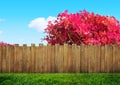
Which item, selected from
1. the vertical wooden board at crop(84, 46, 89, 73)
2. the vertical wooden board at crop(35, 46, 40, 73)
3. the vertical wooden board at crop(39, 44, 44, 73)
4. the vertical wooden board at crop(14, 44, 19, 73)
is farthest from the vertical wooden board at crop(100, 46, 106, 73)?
the vertical wooden board at crop(14, 44, 19, 73)

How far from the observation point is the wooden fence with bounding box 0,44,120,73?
894 inches

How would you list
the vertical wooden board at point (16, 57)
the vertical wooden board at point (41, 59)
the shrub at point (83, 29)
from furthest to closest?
the shrub at point (83, 29) → the vertical wooden board at point (16, 57) → the vertical wooden board at point (41, 59)

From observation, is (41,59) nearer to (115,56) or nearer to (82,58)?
(82,58)

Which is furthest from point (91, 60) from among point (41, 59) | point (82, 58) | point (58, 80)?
point (58, 80)

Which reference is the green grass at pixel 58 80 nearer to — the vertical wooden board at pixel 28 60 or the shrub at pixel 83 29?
the vertical wooden board at pixel 28 60

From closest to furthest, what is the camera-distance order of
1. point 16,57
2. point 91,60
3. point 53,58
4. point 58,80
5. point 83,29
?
point 58,80, point 53,58, point 16,57, point 91,60, point 83,29

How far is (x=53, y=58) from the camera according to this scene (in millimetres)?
22734

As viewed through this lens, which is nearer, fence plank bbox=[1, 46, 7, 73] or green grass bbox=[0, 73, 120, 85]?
green grass bbox=[0, 73, 120, 85]

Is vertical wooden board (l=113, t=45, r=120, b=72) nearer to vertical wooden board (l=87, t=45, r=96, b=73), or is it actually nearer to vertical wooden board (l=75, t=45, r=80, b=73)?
vertical wooden board (l=87, t=45, r=96, b=73)

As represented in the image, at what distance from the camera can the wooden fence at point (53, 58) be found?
2272cm

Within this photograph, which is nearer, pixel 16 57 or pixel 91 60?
pixel 16 57

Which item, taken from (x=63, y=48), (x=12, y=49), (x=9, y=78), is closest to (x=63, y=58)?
(x=63, y=48)

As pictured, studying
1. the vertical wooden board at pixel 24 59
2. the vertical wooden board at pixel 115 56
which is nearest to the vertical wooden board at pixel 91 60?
the vertical wooden board at pixel 115 56

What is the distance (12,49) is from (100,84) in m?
7.03
